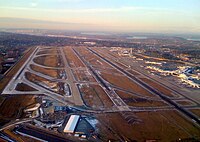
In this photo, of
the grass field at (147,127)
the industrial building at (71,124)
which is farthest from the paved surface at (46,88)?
the grass field at (147,127)

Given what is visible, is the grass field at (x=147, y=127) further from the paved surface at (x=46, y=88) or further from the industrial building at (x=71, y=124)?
the paved surface at (x=46, y=88)

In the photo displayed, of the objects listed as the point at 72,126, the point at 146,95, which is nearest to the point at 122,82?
the point at 146,95

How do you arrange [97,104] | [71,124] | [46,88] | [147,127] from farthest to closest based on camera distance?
[46,88]
[97,104]
[147,127]
[71,124]

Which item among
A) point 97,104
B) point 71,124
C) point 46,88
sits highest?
point 46,88

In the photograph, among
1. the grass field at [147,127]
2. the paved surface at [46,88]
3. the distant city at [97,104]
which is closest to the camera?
the grass field at [147,127]

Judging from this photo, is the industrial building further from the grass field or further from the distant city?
the grass field

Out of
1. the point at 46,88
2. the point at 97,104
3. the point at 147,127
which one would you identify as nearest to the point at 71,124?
the point at 97,104

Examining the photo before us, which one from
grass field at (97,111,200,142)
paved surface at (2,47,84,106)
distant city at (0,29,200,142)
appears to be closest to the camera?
grass field at (97,111,200,142)

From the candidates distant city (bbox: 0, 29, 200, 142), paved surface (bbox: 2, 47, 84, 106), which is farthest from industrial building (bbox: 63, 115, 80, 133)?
paved surface (bbox: 2, 47, 84, 106)

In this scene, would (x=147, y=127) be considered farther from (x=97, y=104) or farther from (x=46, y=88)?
(x=46, y=88)

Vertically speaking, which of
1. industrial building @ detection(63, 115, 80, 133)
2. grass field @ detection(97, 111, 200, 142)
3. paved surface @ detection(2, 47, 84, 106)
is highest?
paved surface @ detection(2, 47, 84, 106)

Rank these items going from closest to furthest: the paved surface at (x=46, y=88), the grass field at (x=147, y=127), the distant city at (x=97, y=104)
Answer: the grass field at (x=147, y=127)
the distant city at (x=97, y=104)
the paved surface at (x=46, y=88)

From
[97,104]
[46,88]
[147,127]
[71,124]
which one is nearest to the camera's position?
[71,124]

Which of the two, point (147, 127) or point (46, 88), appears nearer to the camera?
point (147, 127)
